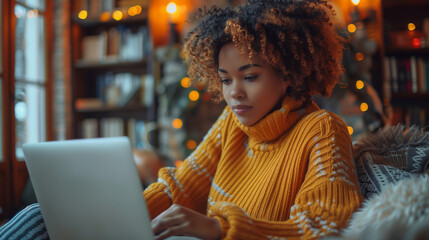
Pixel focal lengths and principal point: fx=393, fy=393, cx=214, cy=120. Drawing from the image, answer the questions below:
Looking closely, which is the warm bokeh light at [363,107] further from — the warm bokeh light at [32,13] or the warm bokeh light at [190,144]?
the warm bokeh light at [32,13]

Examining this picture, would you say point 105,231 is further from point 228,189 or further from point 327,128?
point 327,128

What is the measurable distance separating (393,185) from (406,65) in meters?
3.00

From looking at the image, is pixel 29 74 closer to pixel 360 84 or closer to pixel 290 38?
pixel 360 84

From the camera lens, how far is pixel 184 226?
0.78m

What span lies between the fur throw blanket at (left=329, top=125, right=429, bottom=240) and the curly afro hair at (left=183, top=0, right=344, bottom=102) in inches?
8.7

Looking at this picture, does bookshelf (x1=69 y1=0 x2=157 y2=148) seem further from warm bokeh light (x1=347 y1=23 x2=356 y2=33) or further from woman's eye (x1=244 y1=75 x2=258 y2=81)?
woman's eye (x1=244 y1=75 x2=258 y2=81)

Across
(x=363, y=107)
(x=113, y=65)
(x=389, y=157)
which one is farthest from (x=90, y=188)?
(x=113, y=65)

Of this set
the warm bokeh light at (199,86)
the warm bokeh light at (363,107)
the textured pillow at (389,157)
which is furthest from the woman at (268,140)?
the warm bokeh light at (199,86)

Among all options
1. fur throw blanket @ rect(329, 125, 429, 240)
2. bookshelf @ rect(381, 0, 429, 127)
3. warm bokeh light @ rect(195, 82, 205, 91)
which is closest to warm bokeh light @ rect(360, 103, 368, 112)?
bookshelf @ rect(381, 0, 429, 127)

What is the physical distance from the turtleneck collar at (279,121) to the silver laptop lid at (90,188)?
43 cm

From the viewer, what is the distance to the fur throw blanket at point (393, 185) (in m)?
0.66

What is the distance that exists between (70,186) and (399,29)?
3.49 metres

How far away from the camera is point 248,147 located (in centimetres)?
119

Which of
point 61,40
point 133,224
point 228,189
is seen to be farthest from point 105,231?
point 61,40
